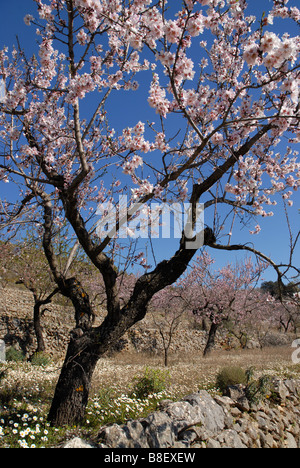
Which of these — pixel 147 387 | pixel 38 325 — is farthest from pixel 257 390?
pixel 38 325

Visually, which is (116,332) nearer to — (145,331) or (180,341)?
(145,331)

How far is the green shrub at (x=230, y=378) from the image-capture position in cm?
728

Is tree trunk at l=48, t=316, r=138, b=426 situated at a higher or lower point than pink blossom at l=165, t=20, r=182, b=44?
lower

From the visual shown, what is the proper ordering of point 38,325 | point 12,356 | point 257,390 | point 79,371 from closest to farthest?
1. point 79,371
2. point 257,390
3. point 12,356
4. point 38,325

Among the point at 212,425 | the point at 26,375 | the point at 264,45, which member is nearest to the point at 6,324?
the point at 26,375

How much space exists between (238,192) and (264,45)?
242cm

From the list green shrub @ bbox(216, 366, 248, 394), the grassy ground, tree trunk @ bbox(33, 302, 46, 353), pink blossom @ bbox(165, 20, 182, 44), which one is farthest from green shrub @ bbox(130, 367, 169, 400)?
tree trunk @ bbox(33, 302, 46, 353)

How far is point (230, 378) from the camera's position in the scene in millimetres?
7383

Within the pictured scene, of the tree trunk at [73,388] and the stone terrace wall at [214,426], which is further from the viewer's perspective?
the tree trunk at [73,388]

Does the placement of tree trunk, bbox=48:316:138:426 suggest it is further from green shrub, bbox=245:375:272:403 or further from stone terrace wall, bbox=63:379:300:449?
green shrub, bbox=245:375:272:403

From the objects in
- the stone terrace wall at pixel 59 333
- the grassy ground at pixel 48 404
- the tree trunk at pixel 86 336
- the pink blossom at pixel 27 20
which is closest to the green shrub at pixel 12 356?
the stone terrace wall at pixel 59 333

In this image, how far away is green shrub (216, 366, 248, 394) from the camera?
728cm

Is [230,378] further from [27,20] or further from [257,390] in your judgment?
[27,20]

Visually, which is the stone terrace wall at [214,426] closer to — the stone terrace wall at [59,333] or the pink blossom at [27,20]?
the pink blossom at [27,20]
